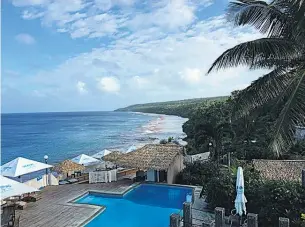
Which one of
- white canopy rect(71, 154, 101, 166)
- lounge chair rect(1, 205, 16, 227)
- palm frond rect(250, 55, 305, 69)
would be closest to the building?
white canopy rect(71, 154, 101, 166)

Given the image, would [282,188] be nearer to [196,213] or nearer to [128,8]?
[196,213]

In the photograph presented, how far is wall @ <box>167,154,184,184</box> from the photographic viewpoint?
50.7 feet

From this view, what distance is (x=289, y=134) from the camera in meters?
7.05

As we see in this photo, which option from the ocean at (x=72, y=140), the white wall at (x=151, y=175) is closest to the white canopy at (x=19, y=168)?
the white wall at (x=151, y=175)

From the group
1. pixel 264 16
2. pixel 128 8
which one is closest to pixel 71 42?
pixel 128 8

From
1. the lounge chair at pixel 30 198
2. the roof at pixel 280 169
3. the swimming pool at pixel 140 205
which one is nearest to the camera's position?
the swimming pool at pixel 140 205

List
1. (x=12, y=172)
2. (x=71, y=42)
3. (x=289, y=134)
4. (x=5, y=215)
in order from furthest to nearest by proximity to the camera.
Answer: (x=71, y=42) < (x=12, y=172) < (x=5, y=215) < (x=289, y=134)

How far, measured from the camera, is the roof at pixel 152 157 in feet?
50.0

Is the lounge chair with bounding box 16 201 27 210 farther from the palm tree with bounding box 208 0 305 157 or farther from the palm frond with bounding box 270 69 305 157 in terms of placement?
the palm frond with bounding box 270 69 305 157

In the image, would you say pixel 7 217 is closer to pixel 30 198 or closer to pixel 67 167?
pixel 30 198

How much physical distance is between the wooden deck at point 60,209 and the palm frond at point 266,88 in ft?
21.4

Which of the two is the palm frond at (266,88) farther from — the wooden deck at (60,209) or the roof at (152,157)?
the roof at (152,157)

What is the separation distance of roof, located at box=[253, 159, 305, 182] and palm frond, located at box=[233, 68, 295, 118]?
193 inches

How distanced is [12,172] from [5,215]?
3.87 meters
